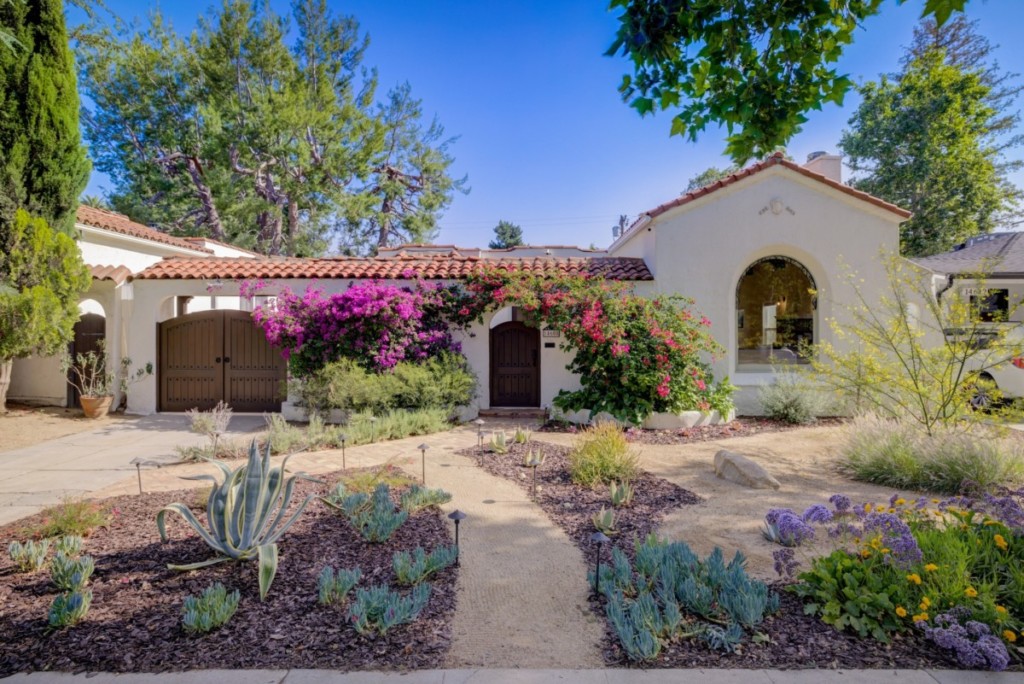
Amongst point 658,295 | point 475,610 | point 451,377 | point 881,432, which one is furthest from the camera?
point 658,295

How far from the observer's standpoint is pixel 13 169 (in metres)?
9.52

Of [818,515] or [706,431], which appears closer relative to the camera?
[818,515]

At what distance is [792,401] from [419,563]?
9.64m

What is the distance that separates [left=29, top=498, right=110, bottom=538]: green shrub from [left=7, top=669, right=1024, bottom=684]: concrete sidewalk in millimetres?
2121

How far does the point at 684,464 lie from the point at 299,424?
25.4 feet

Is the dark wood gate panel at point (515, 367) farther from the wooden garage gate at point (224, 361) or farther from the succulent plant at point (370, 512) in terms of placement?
the succulent plant at point (370, 512)

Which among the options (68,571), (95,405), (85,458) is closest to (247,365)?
(95,405)

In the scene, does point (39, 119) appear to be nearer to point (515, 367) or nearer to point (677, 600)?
point (515, 367)

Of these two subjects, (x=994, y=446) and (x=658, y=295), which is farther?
(x=658, y=295)

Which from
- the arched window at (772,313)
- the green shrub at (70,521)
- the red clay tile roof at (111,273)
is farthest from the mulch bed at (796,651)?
the red clay tile roof at (111,273)

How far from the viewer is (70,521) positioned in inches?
171

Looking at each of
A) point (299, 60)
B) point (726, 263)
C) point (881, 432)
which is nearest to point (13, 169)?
point (726, 263)

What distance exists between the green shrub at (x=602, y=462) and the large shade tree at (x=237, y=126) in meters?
22.0

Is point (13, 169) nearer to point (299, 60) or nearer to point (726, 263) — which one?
point (726, 263)
